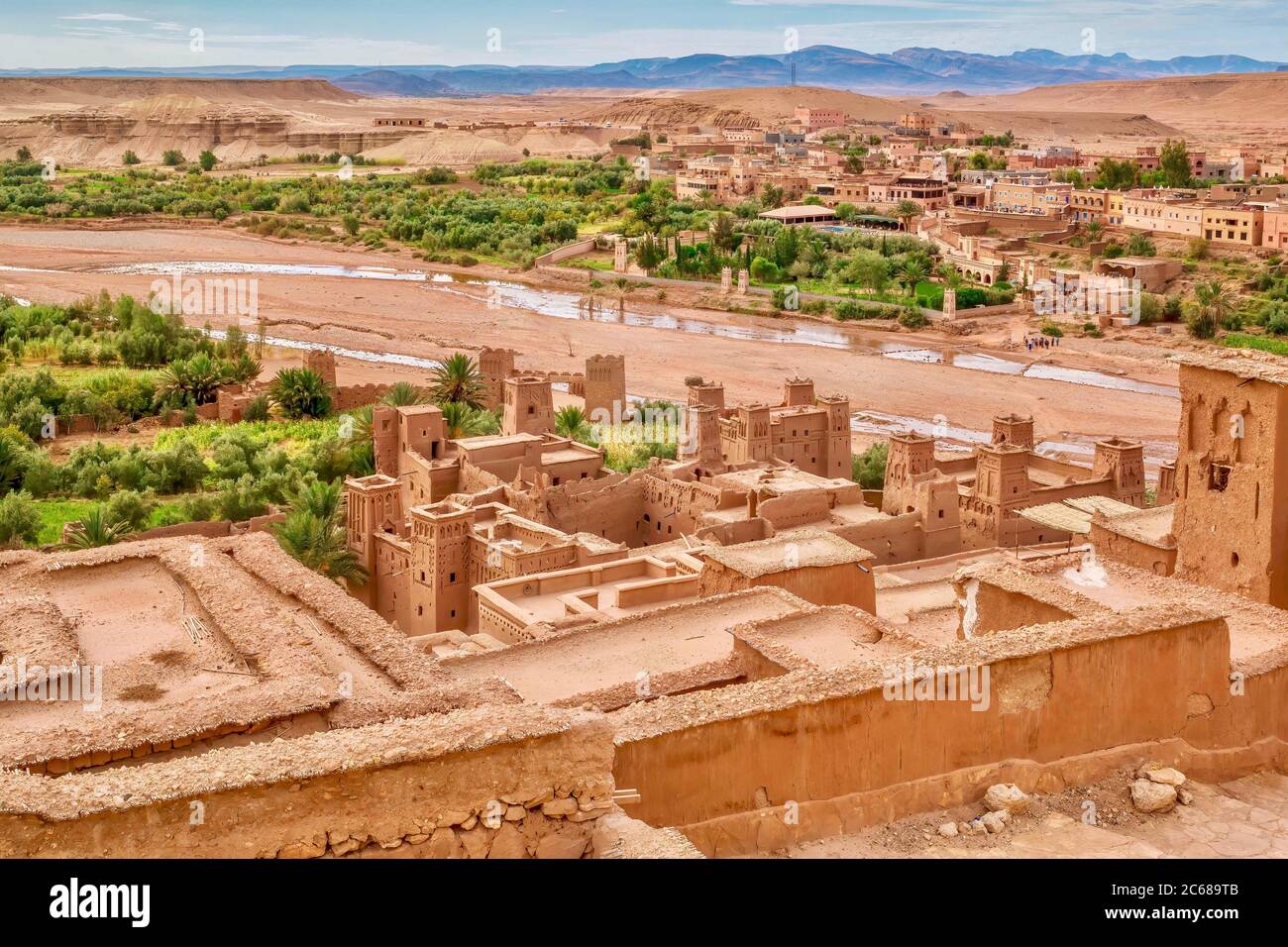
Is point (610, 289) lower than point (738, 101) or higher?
lower

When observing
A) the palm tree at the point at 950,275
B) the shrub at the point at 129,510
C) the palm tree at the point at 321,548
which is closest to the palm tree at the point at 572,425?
the shrub at the point at 129,510

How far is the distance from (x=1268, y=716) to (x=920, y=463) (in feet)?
43.1

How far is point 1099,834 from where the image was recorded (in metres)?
6.30

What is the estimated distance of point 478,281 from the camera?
5456 centimetres

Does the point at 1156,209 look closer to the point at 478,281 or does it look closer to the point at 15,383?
the point at 478,281

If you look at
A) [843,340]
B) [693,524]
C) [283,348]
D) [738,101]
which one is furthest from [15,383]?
[738,101]

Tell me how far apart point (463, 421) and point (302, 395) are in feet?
22.5

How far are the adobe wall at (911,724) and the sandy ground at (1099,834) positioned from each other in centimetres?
16

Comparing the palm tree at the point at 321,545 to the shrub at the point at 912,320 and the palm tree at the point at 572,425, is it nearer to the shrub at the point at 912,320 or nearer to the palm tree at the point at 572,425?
the palm tree at the point at 572,425

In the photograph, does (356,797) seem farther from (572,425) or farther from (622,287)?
(622,287)

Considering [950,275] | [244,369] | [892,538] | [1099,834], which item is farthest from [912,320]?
[1099,834]

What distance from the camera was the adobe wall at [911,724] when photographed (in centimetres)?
629
